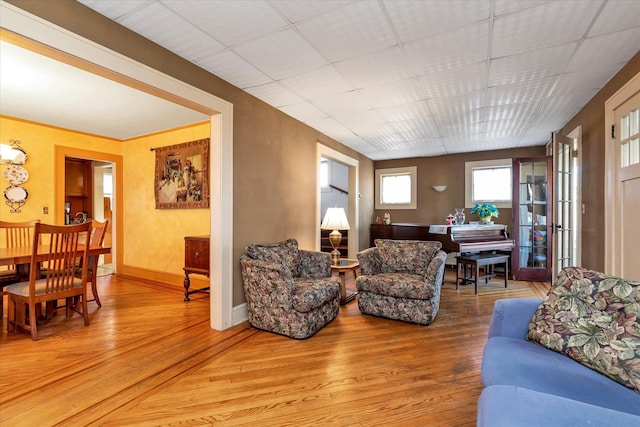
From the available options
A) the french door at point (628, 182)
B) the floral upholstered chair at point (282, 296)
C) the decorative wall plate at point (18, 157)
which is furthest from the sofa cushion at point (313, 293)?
the decorative wall plate at point (18, 157)

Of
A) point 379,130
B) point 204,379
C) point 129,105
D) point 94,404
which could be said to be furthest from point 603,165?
point 129,105

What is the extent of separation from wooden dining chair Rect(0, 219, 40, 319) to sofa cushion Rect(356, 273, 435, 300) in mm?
3432

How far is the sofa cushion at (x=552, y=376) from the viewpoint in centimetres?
123

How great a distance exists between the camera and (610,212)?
282 centimetres

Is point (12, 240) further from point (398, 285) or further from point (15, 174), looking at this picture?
point (398, 285)

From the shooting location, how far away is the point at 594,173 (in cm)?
323

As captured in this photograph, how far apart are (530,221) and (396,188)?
107 inches

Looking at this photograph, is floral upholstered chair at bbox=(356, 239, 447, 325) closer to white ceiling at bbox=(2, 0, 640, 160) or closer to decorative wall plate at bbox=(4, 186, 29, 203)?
white ceiling at bbox=(2, 0, 640, 160)

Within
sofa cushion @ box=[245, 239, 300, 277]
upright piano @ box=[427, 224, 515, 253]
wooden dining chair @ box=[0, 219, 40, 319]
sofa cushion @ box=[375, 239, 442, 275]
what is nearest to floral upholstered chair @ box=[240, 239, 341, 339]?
sofa cushion @ box=[245, 239, 300, 277]

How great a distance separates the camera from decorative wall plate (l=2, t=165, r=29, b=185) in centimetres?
413

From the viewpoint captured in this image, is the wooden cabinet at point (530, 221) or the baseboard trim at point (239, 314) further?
the wooden cabinet at point (530, 221)

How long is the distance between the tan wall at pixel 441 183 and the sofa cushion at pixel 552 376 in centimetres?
500

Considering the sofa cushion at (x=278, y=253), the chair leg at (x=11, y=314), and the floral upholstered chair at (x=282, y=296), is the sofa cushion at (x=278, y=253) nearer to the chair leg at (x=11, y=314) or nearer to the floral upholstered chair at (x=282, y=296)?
the floral upholstered chair at (x=282, y=296)

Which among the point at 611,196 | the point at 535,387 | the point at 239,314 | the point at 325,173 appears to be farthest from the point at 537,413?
the point at 325,173
